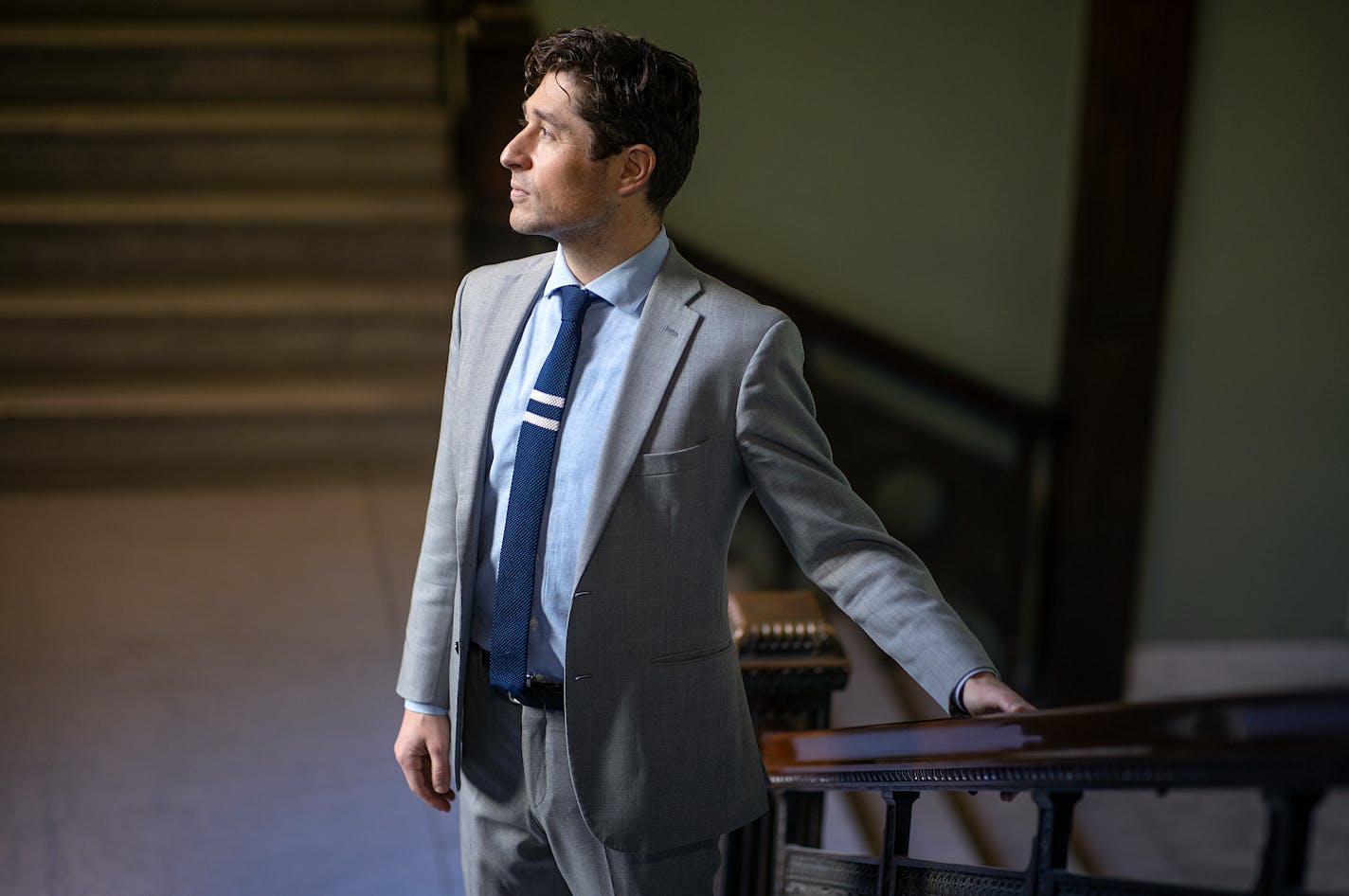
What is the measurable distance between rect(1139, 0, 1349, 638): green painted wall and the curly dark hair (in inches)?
128

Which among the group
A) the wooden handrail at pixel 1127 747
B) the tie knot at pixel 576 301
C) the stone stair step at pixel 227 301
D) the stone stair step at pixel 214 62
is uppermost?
the stone stair step at pixel 214 62

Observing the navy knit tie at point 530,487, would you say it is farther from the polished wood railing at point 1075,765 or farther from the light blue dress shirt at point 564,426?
the polished wood railing at point 1075,765

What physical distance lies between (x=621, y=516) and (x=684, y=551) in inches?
3.2

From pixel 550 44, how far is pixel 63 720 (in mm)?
2137

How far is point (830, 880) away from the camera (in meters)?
1.49

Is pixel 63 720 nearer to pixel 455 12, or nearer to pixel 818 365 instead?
pixel 818 365

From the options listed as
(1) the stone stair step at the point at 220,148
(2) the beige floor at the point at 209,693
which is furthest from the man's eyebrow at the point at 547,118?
(1) the stone stair step at the point at 220,148

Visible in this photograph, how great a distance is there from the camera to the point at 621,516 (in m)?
1.28

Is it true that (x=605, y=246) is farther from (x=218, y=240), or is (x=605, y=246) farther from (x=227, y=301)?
(x=218, y=240)

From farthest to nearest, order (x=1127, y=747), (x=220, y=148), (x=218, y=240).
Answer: (x=220, y=148) < (x=218, y=240) < (x=1127, y=747)

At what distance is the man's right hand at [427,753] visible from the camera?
149 centimetres

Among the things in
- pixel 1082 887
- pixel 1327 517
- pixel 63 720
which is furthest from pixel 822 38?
pixel 1082 887

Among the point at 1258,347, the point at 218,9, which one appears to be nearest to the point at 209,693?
the point at 218,9

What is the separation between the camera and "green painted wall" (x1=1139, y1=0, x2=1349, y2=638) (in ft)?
13.3
